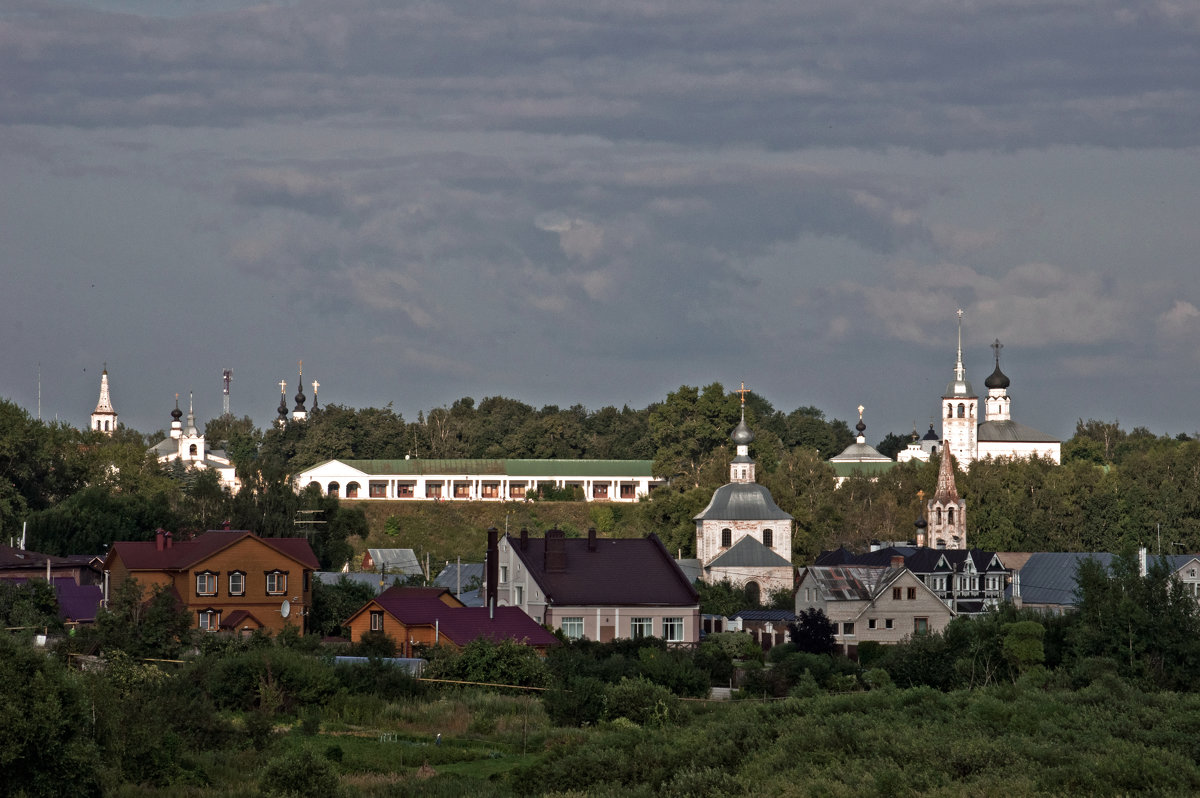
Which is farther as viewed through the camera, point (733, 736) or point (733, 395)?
point (733, 395)

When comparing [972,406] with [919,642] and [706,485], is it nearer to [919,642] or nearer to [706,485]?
[706,485]

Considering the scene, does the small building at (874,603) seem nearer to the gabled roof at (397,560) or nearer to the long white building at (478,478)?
the gabled roof at (397,560)

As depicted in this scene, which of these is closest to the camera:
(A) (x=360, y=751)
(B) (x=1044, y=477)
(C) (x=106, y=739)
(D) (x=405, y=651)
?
(C) (x=106, y=739)

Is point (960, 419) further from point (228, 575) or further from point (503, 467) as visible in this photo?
point (228, 575)

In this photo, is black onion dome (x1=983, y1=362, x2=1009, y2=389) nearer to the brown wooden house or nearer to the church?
the church

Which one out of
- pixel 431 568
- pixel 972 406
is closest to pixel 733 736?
pixel 431 568

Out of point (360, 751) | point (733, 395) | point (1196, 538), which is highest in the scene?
point (733, 395)

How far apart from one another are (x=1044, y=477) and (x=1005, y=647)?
5755cm

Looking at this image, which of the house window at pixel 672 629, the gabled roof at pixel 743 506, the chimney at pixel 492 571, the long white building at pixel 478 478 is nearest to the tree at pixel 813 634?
the house window at pixel 672 629

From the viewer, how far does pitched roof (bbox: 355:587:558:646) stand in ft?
156

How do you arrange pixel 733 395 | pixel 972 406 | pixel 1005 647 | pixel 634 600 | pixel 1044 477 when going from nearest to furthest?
pixel 1005 647 → pixel 634 600 → pixel 1044 477 → pixel 733 395 → pixel 972 406

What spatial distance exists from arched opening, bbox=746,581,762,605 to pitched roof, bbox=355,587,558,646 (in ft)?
79.6

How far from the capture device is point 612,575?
56.9 m

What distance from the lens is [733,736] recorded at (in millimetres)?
28609
